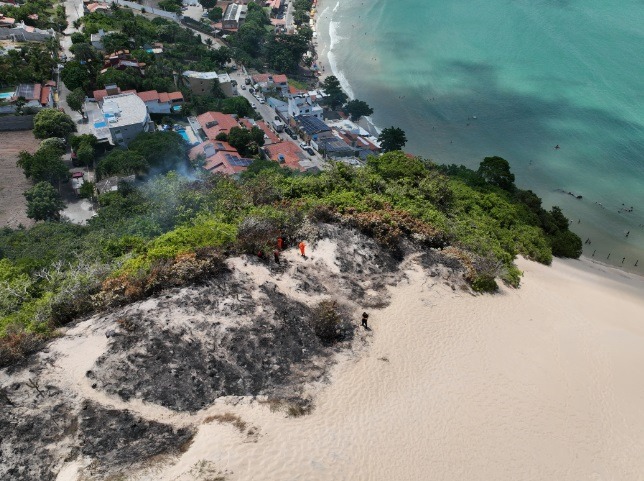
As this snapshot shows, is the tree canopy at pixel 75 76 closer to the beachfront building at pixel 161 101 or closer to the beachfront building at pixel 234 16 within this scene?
the beachfront building at pixel 161 101

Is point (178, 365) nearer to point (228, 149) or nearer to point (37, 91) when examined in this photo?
point (228, 149)

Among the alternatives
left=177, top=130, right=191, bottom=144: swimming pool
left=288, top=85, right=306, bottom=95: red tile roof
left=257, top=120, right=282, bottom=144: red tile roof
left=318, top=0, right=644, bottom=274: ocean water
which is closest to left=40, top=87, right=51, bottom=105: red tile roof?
left=177, top=130, right=191, bottom=144: swimming pool

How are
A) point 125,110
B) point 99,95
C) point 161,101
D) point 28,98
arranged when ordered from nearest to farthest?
1. point 125,110
2. point 28,98
3. point 99,95
4. point 161,101

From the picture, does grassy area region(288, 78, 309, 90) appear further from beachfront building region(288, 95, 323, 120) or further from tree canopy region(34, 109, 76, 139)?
tree canopy region(34, 109, 76, 139)

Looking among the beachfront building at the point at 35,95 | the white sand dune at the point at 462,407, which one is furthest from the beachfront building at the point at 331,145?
the white sand dune at the point at 462,407

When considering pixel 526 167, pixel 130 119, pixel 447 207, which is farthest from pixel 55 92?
pixel 526 167

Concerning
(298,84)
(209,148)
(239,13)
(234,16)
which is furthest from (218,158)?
(239,13)
